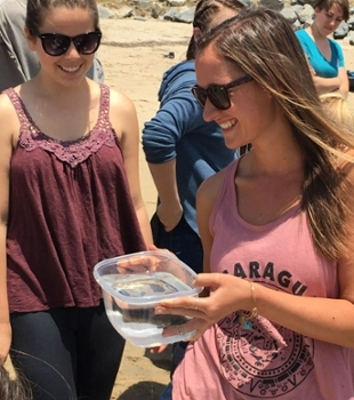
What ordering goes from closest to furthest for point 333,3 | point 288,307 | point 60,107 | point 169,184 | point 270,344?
point 288,307 → point 270,344 → point 60,107 → point 169,184 → point 333,3

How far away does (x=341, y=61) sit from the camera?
6.29m

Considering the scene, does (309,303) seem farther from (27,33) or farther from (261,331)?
(27,33)

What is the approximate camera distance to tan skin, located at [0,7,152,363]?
2.25 metres

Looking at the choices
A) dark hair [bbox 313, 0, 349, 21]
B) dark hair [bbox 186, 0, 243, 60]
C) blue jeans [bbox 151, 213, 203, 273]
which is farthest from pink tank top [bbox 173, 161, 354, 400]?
dark hair [bbox 313, 0, 349, 21]

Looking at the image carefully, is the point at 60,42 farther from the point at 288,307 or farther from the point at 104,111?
the point at 288,307

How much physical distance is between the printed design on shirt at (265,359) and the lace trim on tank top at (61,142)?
0.77 meters

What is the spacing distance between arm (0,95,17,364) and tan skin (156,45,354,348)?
613 mm

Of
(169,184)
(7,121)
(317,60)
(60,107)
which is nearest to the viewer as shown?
(7,121)

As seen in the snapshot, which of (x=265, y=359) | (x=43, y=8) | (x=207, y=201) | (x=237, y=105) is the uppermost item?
(x=43, y=8)

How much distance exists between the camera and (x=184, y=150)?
2.92 m

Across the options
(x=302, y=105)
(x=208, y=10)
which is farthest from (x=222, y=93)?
(x=208, y=10)

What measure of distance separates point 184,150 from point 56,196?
795 millimetres

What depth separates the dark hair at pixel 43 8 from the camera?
2.25m

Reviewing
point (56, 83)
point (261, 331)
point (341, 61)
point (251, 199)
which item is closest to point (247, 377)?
point (261, 331)
